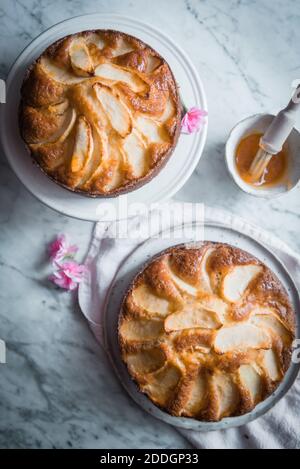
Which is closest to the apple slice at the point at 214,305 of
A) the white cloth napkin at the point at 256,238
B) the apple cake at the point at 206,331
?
the apple cake at the point at 206,331

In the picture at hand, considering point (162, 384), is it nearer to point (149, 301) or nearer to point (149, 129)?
point (149, 301)

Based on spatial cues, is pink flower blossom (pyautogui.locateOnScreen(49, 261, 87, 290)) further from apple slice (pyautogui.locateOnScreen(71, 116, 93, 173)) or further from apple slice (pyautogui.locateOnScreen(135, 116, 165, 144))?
apple slice (pyautogui.locateOnScreen(135, 116, 165, 144))

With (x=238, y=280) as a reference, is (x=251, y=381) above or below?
below

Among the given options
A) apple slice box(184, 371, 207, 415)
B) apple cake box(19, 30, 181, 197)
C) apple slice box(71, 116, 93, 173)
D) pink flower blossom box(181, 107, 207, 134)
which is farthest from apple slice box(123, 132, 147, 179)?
apple slice box(184, 371, 207, 415)

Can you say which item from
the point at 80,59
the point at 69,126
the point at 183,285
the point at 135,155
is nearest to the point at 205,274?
the point at 183,285

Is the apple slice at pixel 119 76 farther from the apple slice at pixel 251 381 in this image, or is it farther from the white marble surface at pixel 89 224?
the apple slice at pixel 251 381

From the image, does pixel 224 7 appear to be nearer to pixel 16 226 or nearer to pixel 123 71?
pixel 123 71
